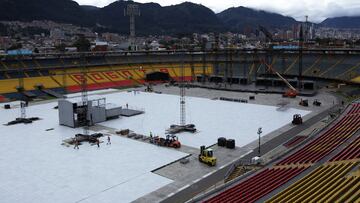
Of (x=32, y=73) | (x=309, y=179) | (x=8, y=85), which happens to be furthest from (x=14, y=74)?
(x=309, y=179)

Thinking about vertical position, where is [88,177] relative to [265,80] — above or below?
below

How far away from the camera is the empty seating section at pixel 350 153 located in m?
22.5

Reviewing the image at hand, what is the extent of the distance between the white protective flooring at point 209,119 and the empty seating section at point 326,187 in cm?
1345

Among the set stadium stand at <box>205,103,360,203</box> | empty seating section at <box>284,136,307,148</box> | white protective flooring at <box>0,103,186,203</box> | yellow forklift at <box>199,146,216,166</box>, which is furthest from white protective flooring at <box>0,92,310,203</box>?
stadium stand at <box>205,103,360,203</box>

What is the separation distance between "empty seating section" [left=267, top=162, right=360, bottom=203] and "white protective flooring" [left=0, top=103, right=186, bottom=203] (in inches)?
385

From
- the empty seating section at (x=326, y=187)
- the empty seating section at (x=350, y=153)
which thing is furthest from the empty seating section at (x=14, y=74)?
the empty seating section at (x=326, y=187)

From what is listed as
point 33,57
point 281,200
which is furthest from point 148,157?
point 33,57

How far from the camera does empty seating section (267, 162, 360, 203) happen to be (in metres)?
16.7

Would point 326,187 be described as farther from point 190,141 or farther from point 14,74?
point 14,74

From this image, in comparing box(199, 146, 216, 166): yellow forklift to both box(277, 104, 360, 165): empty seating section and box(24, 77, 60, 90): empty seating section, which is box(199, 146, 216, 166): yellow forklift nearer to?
box(277, 104, 360, 165): empty seating section

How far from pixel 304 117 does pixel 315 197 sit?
29154 millimetres

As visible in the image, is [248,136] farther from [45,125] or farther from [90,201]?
[45,125]

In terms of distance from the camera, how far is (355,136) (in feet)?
89.5

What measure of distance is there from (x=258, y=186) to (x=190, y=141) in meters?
15.5
